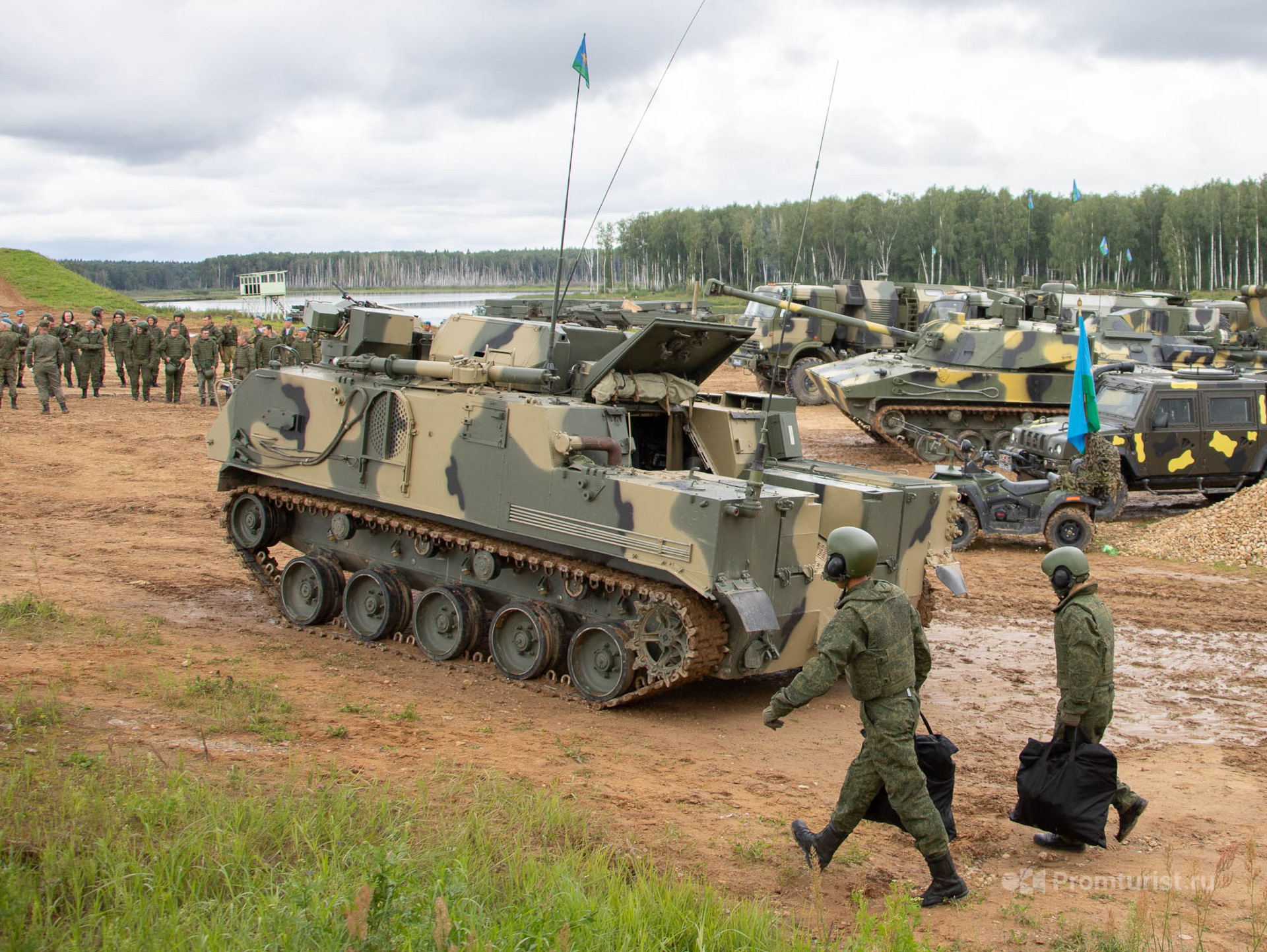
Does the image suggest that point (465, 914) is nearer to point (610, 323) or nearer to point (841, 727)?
point (841, 727)

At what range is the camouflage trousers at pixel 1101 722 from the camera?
6000 millimetres

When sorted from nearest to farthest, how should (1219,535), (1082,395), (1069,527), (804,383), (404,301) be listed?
(1082,395) < (1069,527) < (1219,535) < (804,383) < (404,301)

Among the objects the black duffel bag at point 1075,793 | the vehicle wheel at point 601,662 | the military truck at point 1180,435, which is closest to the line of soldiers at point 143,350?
the military truck at point 1180,435

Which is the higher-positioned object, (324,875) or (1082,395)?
(1082,395)

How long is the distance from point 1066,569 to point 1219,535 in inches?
368

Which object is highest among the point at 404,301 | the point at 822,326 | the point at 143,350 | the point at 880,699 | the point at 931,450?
the point at 404,301

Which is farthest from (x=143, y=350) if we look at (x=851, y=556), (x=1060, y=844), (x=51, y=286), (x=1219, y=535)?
(x=51, y=286)

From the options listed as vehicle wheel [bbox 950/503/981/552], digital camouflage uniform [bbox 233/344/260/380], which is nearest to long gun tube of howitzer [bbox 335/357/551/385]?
vehicle wheel [bbox 950/503/981/552]

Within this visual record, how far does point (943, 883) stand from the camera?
5.39 meters

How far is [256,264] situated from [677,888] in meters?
134

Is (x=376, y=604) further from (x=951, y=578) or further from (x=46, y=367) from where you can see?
(x=46, y=367)

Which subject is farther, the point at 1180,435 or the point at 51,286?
the point at 51,286

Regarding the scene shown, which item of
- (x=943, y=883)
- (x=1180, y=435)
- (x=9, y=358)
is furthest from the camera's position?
(x=9, y=358)

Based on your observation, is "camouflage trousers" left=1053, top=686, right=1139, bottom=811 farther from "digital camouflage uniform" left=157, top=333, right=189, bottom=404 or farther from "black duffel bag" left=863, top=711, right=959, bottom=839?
"digital camouflage uniform" left=157, top=333, right=189, bottom=404
